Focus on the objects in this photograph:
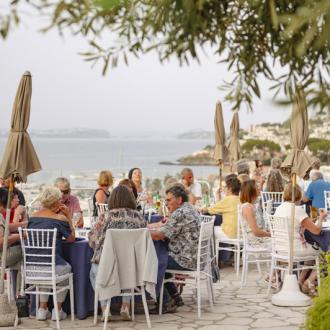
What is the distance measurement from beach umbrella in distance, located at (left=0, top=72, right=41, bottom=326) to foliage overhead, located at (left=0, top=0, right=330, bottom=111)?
5.08 metres

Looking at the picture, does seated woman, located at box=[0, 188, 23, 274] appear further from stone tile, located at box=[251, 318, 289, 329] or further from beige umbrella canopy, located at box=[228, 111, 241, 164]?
beige umbrella canopy, located at box=[228, 111, 241, 164]

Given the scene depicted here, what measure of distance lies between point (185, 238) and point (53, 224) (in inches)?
49.7

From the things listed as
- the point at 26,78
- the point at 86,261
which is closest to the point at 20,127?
the point at 26,78

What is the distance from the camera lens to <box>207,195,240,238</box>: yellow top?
902 cm

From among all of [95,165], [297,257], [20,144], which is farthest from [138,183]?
[95,165]

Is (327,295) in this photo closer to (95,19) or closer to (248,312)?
(248,312)

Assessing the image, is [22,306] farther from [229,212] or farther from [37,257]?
[229,212]

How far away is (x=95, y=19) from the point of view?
1.87 m

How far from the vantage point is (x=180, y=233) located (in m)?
6.91

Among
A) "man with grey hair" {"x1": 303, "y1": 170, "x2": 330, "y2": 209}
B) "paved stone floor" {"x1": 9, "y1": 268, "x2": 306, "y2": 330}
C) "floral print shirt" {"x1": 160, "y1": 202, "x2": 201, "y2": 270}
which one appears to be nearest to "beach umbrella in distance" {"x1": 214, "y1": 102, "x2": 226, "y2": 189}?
"man with grey hair" {"x1": 303, "y1": 170, "x2": 330, "y2": 209}

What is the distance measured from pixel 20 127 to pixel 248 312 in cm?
282

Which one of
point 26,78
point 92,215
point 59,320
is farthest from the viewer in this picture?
Answer: point 92,215

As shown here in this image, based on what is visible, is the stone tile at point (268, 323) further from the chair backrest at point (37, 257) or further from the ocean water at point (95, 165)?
the ocean water at point (95, 165)

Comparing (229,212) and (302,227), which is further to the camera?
(229,212)
